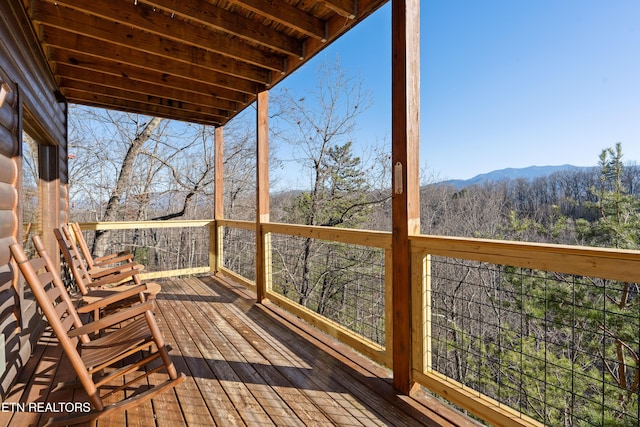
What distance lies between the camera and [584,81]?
49.1 ft

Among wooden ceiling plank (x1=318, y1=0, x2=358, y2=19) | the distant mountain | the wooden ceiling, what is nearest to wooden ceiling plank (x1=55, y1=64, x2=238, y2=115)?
the wooden ceiling

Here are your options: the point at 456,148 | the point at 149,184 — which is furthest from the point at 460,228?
the point at 149,184

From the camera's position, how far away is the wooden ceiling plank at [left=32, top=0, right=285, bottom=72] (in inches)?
98.2

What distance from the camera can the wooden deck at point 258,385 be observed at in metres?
1.74

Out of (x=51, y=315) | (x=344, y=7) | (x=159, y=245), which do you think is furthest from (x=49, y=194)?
(x=159, y=245)

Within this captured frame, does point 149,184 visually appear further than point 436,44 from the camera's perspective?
No

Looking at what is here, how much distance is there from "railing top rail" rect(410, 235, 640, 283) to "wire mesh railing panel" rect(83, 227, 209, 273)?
7.22 metres

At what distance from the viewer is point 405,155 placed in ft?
6.53

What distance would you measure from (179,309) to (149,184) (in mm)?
6445

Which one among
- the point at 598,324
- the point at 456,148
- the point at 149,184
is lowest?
the point at 598,324

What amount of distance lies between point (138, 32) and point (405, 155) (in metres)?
2.62

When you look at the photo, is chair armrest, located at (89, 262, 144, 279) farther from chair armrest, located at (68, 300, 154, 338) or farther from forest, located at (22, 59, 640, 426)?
forest, located at (22, 59, 640, 426)

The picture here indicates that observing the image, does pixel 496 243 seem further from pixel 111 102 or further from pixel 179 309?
pixel 111 102

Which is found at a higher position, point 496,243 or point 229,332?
point 496,243
